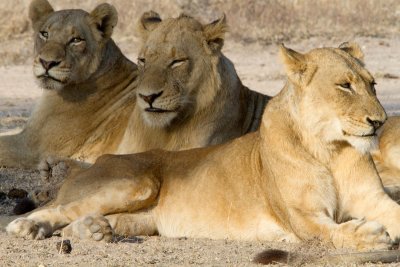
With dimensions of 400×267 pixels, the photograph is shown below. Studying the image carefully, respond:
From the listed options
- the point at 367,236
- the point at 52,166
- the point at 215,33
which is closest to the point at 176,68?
the point at 215,33

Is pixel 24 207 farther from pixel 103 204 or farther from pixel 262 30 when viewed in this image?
pixel 262 30

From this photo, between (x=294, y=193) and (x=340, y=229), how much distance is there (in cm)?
36

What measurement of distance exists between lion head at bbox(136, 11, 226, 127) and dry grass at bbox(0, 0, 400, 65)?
837cm

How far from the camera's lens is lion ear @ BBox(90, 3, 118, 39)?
8742mm

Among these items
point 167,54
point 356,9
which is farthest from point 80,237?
point 356,9

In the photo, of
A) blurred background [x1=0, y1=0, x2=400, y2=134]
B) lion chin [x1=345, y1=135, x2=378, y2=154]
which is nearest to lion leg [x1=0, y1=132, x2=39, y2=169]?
lion chin [x1=345, y1=135, x2=378, y2=154]

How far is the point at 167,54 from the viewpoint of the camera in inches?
287

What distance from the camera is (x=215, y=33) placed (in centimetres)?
746

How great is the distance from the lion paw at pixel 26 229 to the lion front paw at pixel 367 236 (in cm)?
156

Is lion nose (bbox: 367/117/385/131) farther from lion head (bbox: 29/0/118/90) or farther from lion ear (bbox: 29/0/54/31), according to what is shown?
lion ear (bbox: 29/0/54/31)

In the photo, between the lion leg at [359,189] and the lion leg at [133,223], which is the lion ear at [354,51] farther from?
the lion leg at [133,223]

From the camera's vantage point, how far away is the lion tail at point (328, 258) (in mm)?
4953

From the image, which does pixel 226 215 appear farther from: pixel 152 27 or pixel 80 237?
pixel 152 27

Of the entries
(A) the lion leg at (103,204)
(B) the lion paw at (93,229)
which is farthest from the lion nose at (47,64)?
(B) the lion paw at (93,229)
